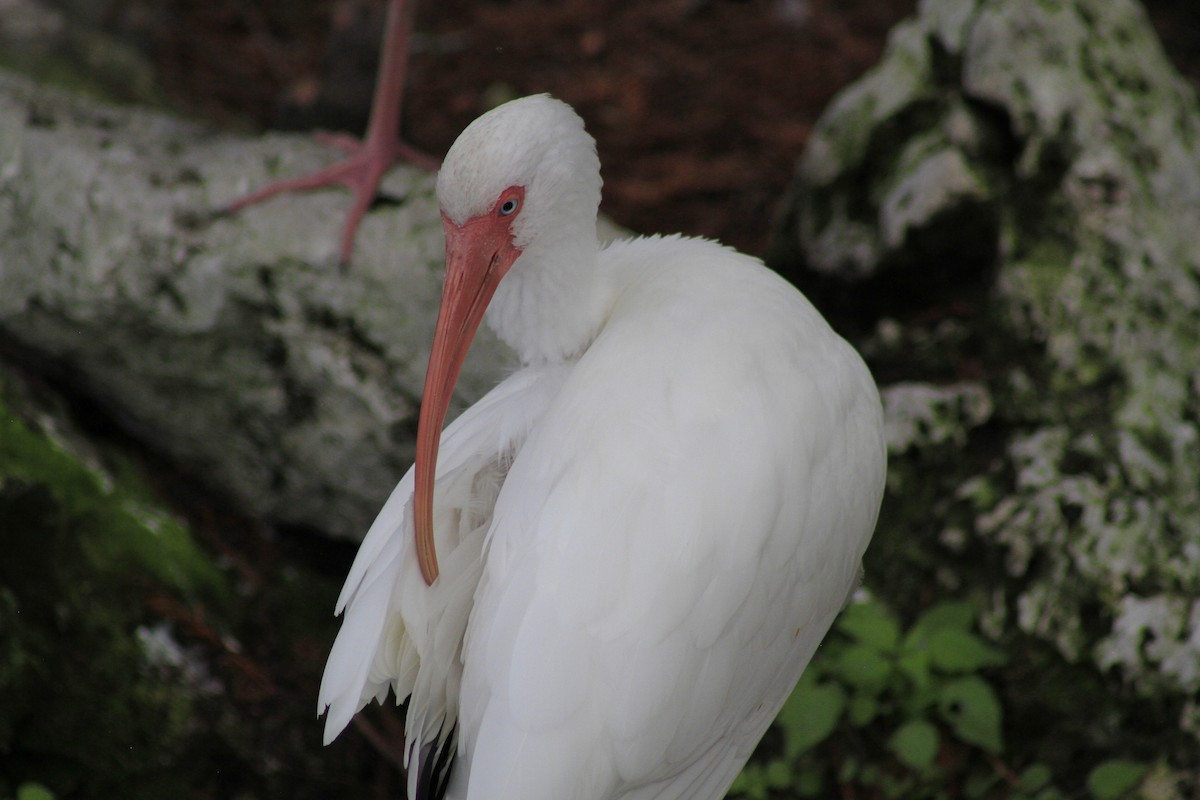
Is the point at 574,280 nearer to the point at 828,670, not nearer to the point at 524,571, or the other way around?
the point at 524,571

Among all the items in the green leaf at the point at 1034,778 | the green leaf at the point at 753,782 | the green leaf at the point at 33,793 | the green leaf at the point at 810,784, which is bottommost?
the green leaf at the point at 810,784

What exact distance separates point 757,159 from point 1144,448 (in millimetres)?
2377

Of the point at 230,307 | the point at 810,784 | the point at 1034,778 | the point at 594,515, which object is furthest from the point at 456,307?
the point at 1034,778

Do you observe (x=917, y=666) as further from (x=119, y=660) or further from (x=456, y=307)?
(x=119, y=660)

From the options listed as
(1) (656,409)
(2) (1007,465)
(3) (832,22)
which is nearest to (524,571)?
(1) (656,409)

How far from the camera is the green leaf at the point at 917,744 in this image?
253 centimetres

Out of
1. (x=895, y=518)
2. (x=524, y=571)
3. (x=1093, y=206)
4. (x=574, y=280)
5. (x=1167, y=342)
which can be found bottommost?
(x=895, y=518)

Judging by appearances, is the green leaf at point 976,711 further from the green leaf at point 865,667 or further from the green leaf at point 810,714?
the green leaf at point 810,714

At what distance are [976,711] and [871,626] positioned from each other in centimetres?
28

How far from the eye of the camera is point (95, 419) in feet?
10.6

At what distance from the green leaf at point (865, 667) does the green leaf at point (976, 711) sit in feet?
0.44

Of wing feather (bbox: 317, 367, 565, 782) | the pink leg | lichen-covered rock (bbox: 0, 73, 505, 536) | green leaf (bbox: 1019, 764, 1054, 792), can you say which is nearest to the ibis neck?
wing feather (bbox: 317, 367, 565, 782)

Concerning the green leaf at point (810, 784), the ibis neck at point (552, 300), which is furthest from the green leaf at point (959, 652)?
the ibis neck at point (552, 300)

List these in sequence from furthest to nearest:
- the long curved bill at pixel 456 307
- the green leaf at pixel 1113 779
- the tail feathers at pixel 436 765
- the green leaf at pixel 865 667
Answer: the green leaf at pixel 865 667, the green leaf at pixel 1113 779, the tail feathers at pixel 436 765, the long curved bill at pixel 456 307
